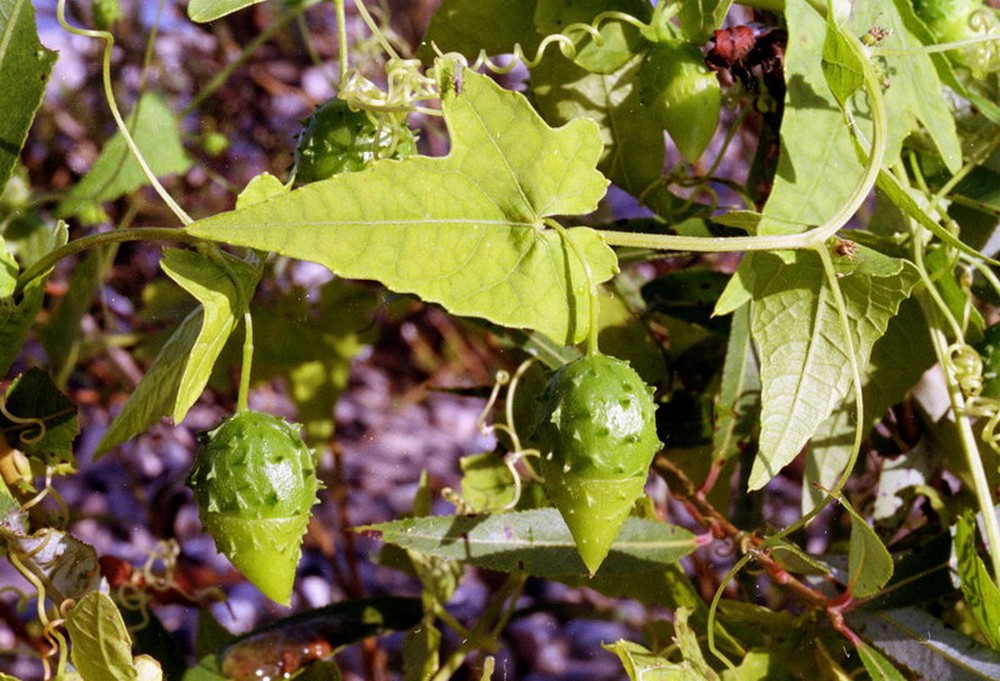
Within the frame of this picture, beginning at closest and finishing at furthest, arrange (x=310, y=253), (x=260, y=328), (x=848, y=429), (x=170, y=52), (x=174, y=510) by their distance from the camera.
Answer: (x=310, y=253)
(x=848, y=429)
(x=260, y=328)
(x=174, y=510)
(x=170, y=52)

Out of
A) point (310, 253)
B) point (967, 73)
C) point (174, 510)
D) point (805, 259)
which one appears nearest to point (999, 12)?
point (967, 73)

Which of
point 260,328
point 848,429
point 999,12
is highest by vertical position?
point 999,12

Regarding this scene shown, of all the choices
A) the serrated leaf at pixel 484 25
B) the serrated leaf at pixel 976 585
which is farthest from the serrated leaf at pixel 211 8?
the serrated leaf at pixel 976 585

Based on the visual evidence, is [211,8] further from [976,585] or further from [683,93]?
[976,585]

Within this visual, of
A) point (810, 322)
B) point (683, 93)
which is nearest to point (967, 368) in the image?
point (810, 322)

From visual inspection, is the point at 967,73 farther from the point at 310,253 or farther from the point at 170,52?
the point at 170,52
